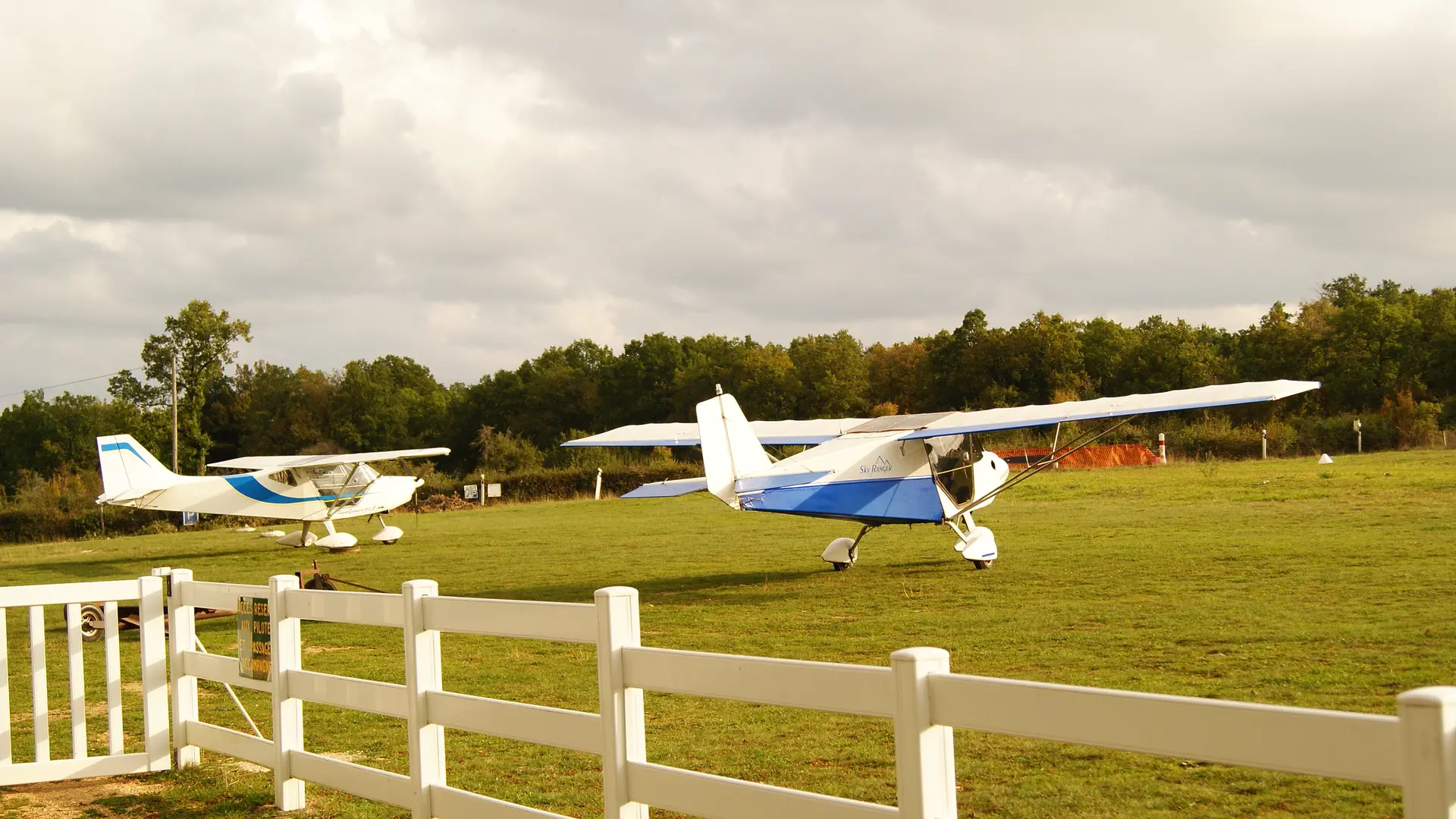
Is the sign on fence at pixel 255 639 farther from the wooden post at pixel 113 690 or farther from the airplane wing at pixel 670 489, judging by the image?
the airplane wing at pixel 670 489

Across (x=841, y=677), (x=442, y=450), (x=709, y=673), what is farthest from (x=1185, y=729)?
(x=442, y=450)

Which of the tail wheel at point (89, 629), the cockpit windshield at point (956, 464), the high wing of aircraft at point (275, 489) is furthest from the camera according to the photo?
the high wing of aircraft at point (275, 489)

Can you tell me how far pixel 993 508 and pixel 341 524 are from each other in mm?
19235

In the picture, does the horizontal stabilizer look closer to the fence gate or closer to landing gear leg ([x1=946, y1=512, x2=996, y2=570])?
landing gear leg ([x1=946, y1=512, x2=996, y2=570])

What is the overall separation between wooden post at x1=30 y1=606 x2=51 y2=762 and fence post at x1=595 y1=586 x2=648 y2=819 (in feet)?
14.3

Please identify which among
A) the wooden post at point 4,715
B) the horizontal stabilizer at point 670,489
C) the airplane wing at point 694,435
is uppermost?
the airplane wing at point 694,435

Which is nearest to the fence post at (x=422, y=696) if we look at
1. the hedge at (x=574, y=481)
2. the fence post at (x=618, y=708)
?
the fence post at (x=618, y=708)

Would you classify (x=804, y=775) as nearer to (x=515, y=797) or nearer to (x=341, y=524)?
(x=515, y=797)

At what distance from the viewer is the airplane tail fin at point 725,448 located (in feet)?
49.4

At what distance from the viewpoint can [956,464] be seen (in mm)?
16516

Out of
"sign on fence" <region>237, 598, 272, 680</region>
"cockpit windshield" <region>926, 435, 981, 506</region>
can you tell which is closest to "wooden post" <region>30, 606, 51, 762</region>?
"sign on fence" <region>237, 598, 272, 680</region>

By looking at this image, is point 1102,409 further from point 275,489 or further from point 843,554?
point 275,489

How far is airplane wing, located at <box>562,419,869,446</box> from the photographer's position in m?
18.4

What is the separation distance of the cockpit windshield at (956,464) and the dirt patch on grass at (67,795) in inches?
456
